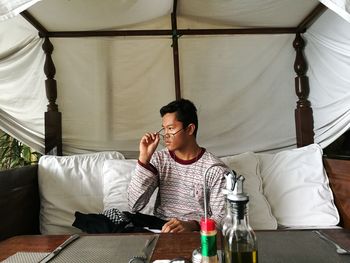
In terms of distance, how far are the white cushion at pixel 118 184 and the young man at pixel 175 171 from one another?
0.17 metres

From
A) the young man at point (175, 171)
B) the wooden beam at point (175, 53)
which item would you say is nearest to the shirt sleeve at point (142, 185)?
the young man at point (175, 171)

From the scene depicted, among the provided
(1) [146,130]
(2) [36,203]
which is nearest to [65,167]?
(2) [36,203]

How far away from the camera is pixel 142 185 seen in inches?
54.3

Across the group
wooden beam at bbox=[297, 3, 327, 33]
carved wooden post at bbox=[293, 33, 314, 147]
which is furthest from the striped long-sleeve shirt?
wooden beam at bbox=[297, 3, 327, 33]

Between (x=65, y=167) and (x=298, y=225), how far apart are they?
1290mm

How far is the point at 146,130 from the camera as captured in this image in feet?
6.70

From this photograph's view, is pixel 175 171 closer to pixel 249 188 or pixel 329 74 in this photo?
pixel 249 188

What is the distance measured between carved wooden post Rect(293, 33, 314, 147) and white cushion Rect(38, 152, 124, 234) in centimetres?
129

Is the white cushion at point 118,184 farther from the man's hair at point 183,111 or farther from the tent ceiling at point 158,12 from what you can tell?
the tent ceiling at point 158,12

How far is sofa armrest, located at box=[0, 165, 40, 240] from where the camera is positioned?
137cm

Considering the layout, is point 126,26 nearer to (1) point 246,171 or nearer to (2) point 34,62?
(2) point 34,62

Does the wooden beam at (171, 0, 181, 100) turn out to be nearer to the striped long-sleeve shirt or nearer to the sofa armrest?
the striped long-sleeve shirt

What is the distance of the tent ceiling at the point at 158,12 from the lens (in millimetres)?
1720

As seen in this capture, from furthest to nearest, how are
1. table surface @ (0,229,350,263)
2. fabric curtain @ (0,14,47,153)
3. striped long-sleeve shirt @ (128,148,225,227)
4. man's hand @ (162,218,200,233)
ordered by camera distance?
fabric curtain @ (0,14,47,153) → striped long-sleeve shirt @ (128,148,225,227) → man's hand @ (162,218,200,233) → table surface @ (0,229,350,263)
